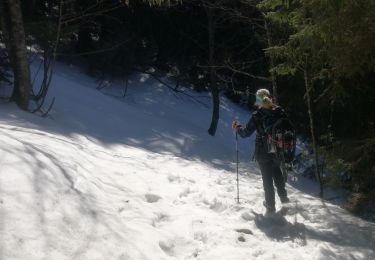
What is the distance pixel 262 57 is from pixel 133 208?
1004cm

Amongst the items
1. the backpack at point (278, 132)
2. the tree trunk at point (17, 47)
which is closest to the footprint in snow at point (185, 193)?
the backpack at point (278, 132)

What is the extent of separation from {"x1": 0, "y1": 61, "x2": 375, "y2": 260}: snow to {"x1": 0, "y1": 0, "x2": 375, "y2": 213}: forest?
1060 mm

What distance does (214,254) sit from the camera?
568 centimetres

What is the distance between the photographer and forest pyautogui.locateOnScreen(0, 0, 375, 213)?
7.08 m

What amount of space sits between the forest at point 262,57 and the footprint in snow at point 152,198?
2969mm

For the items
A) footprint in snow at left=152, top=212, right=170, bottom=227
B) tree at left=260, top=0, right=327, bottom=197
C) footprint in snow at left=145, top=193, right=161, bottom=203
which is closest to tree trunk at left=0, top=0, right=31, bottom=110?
footprint in snow at left=145, top=193, right=161, bottom=203

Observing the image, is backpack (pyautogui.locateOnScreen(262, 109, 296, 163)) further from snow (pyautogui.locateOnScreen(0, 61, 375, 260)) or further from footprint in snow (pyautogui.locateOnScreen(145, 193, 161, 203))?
footprint in snow (pyautogui.locateOnScreen(145, 193, 161, 203))

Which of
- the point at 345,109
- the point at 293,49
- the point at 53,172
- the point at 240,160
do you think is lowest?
the point at 240,160

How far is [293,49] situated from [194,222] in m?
3.69

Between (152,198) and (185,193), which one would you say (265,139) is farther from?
(152,198)

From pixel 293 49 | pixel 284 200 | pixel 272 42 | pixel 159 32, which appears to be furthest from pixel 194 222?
pixel 159 32

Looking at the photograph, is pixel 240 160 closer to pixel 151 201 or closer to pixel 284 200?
pixel 284 200

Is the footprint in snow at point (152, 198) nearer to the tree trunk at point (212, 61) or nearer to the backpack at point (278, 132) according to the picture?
the backpack at point (278, 132)

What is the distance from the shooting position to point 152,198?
738cm
